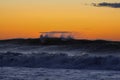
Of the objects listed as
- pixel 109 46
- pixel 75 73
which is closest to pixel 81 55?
pixel 109 46

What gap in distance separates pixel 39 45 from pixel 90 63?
9.44 meters

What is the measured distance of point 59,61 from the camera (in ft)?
78.7

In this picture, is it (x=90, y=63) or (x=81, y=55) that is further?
(x=81, y=55)

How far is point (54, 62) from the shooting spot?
23938mm

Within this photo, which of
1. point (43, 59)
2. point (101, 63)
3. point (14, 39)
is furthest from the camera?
point (14, 39)

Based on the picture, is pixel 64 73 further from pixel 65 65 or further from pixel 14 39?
pixel 14 39

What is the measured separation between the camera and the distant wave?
72.9 feet

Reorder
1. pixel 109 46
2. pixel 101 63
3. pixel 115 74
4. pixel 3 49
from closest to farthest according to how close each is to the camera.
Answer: pixel 115 74 → pixel 101 63 → pixel 109 46 → pixel 3 49

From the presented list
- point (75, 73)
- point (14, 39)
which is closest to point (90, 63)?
point (75, 73)

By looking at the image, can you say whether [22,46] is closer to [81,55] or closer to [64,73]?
[81,55]

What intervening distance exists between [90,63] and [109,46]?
626cm

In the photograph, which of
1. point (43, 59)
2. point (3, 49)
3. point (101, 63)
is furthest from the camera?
point (3, 49)

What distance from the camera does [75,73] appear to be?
1845 cm

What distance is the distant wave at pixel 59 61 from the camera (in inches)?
875
